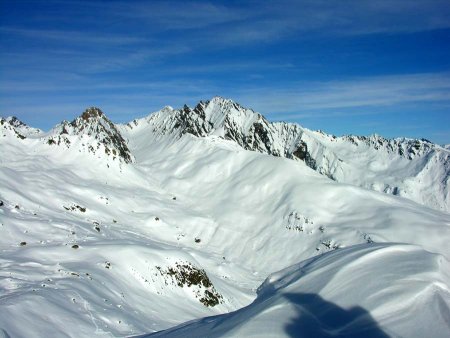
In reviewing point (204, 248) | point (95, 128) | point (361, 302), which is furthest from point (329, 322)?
point (95, 128)

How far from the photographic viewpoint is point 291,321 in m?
5.29

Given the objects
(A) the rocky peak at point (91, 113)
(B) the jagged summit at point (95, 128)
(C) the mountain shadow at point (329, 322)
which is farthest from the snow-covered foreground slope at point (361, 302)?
(A) the rocky peak at point (91, 113)

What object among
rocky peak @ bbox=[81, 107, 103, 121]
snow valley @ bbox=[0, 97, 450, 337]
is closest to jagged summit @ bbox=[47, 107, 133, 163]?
rocky peak @ bbox=[81, 107, 103, 121]

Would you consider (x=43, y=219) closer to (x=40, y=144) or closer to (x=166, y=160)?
(x=40, y=144)

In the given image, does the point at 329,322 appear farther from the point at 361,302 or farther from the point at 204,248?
the point at 204,248

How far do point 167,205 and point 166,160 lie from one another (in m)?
27.4

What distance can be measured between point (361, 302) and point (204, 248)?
161 ft

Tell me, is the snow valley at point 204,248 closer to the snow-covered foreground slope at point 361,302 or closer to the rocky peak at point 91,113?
the snow-covered foreground slope at point 361,302

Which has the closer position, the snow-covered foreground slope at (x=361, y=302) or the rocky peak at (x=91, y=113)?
the snow-covered foreground slope at (x=361, y=302)

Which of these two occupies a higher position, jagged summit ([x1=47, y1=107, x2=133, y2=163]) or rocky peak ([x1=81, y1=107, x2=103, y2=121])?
rocky peak ([x1=81, y1=107, x2=103, y2=121])

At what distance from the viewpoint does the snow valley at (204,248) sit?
5.45 meters

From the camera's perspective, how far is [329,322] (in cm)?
520

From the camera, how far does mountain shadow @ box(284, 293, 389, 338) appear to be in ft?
15.9

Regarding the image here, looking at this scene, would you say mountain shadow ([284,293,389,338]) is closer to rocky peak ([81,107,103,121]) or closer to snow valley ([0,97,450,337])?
snow valley ([0,97,450,337])
